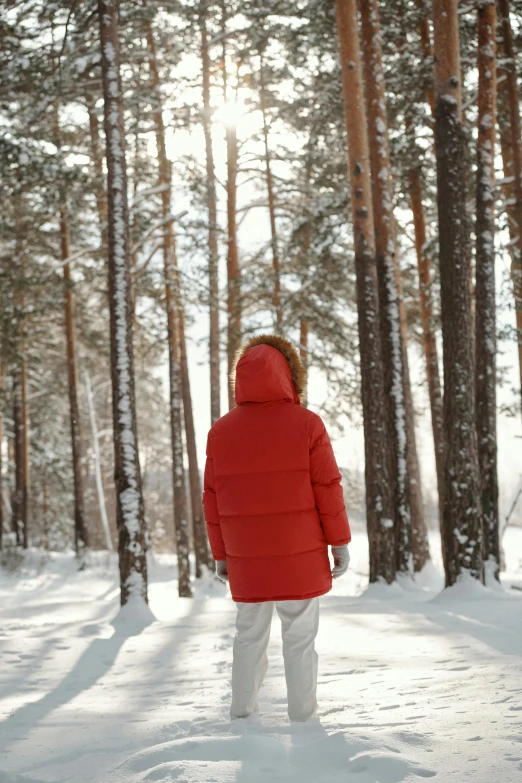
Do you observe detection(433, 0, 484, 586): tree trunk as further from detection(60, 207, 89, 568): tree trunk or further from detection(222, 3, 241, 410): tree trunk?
detection(60, 207, 89, 568): tree trunk

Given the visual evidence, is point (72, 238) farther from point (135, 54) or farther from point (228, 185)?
point (135, 54)

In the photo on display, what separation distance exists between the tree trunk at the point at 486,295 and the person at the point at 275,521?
23.4 feet

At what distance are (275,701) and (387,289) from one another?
756cm

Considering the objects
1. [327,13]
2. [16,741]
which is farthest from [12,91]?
[16,741]

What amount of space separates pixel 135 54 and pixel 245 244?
21.5 ft

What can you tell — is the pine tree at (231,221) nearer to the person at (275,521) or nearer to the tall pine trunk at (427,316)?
the tall pine trunk at (427,316)

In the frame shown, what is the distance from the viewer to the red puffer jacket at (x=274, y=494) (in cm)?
390

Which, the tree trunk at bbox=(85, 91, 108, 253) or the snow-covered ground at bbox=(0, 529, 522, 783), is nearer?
the snow-covered ground at bbox=(0, 529, 522, 783)

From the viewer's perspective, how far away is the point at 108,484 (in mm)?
39594

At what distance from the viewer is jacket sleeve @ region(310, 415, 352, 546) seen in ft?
12.9

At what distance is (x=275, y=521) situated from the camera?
391cm

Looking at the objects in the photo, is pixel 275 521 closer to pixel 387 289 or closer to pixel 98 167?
pixel 387 289

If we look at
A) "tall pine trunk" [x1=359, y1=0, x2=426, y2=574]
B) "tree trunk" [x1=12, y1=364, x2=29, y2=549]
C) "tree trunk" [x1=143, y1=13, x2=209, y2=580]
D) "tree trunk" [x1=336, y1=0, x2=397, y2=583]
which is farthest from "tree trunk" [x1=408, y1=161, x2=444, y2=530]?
"tree trunk" [x1=12, y1=364, x2=29, y2=549]

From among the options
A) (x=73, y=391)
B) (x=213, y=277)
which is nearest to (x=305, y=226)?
(x=213, y=277)
